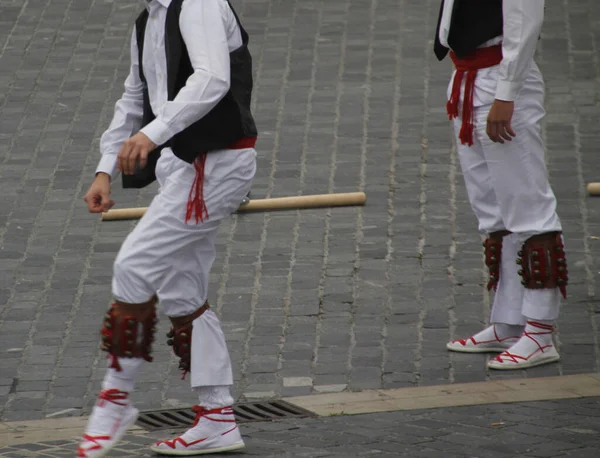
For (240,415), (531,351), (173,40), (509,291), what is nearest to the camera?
(173,40)

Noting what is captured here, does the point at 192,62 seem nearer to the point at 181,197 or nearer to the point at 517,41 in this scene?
the point at 181,197

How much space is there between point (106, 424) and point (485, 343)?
2.20m

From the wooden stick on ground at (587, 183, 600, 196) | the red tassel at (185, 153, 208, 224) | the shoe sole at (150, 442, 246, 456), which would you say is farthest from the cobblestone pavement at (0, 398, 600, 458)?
the wooden stick on ground at (587, 183, 600, 196)

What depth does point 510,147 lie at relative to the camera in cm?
591

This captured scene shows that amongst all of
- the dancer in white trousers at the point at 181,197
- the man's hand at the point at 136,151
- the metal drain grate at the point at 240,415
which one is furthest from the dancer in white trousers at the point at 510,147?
the man's hand at the point at 136,151

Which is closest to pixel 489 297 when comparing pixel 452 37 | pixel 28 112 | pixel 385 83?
pixel 452 37

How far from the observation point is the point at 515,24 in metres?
5.67

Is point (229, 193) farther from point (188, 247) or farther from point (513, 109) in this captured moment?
point (513, 109)

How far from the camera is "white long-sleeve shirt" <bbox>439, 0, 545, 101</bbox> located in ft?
18.6

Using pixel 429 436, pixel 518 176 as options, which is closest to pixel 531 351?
pixel 518 176

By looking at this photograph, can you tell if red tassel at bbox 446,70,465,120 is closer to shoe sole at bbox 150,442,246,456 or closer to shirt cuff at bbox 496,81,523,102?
shirt cuff at bbox 496,81,523,102

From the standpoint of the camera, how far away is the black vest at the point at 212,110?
4824 mm

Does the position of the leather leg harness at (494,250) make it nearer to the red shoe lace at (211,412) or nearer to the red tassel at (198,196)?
the red shoe lace at (211,412)

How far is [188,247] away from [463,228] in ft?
10.4
